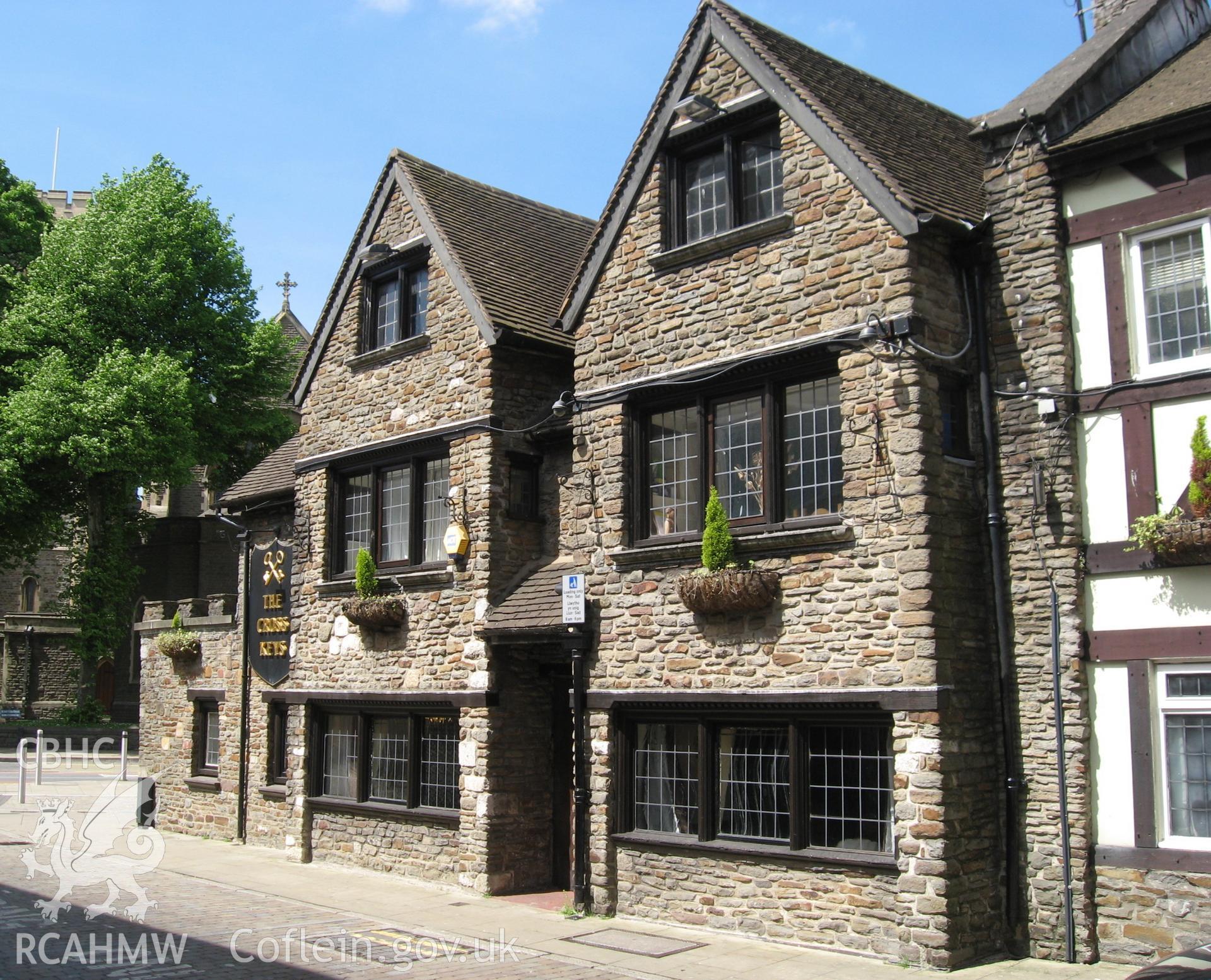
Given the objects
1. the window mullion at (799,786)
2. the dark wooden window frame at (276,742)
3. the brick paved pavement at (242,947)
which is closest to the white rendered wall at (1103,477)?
the window mullion at (799,786)

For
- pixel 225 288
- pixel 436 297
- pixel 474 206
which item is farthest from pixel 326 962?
pixel 225 288

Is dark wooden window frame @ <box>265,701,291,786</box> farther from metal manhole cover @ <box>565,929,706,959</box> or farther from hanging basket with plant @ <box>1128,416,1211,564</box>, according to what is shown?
hanging basket with plant @ <box>1128,416,1211,564</box>

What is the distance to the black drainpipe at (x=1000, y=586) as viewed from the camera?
1056 cm


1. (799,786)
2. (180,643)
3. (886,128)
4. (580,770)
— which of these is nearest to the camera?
(799,786)

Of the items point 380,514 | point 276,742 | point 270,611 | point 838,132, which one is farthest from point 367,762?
point 838,132

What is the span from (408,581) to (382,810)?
10.4ft

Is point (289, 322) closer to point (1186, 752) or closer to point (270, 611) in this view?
point (270, 611)

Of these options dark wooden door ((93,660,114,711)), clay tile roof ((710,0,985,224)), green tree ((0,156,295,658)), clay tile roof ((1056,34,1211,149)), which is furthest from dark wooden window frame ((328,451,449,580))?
dark wooden door ((93,660,114,711))

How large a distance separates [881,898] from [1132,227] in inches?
253

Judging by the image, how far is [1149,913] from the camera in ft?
32.3

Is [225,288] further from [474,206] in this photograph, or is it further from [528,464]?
[528,464]

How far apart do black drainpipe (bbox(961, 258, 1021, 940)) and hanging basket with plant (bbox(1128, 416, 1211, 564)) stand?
134 cm

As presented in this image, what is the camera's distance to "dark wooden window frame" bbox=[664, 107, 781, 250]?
12.6m

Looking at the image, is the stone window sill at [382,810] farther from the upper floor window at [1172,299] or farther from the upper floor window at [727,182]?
the upper floor window at [1172,299]
